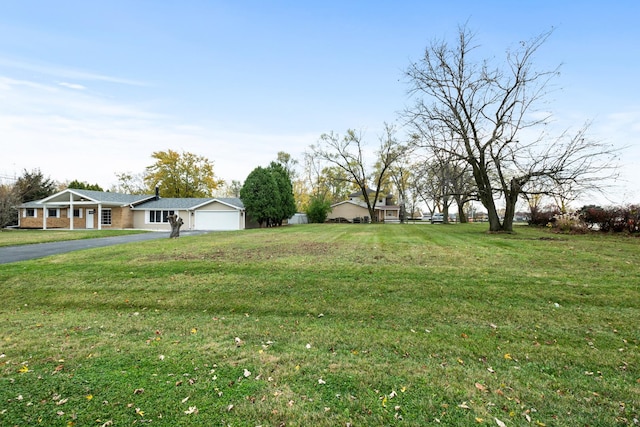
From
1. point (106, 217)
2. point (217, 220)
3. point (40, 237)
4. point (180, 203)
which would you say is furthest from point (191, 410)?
point (106, 217)

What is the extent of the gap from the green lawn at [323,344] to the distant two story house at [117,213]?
A: 66.6 feet

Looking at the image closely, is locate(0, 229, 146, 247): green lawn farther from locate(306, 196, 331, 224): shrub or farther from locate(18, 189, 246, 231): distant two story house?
locate(306, 196, 331, 224): shrub

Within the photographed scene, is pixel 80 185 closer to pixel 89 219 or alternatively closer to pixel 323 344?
pixel 89 219

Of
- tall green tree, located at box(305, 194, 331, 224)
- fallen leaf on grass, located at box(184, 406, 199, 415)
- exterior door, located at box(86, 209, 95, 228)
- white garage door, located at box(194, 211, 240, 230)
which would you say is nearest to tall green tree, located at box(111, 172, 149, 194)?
exterior door, located at box(86, 209, 95, 228)

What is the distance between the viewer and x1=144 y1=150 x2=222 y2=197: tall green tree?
139 ft

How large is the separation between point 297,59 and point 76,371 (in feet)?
53.7

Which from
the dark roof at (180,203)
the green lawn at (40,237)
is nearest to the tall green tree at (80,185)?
the dark roof at (180,203)

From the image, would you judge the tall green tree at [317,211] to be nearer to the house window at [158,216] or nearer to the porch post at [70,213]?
the house window at [158,216]

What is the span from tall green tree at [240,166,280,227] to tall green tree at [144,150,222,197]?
19.7m

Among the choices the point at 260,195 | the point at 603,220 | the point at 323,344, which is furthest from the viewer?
the point at 260,195

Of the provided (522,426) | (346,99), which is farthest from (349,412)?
(346,99)

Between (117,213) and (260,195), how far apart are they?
13970mm

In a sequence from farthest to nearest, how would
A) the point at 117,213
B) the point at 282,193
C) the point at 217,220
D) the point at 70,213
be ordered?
the point at 282,193
the point at 117,213
the point at 217,220
the point at 70,213

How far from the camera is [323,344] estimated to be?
4051mm
